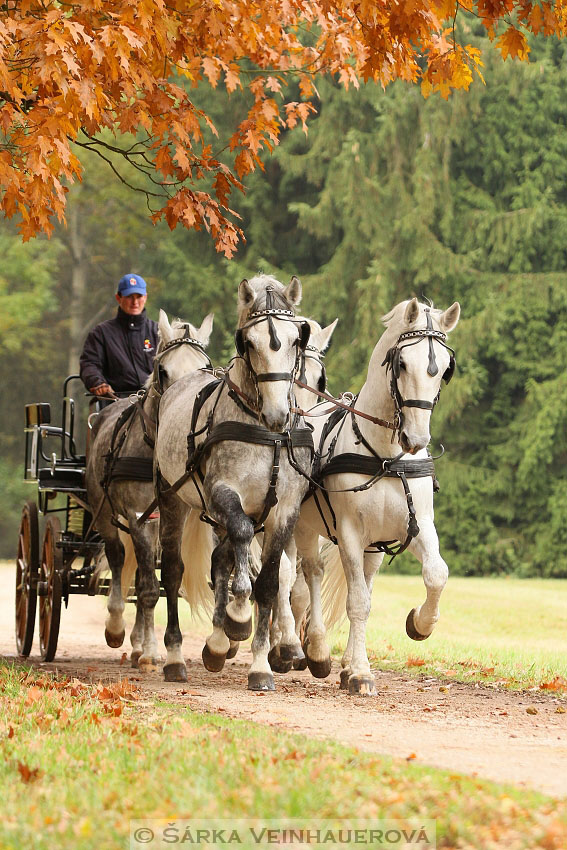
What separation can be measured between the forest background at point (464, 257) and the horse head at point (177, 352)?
16.1 metres

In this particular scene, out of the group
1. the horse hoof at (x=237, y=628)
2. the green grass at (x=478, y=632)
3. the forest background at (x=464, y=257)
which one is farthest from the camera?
the forest background at (x=464, y=257)

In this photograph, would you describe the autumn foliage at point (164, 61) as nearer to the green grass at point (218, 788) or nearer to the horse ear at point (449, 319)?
the horse ear at point (449, 319)

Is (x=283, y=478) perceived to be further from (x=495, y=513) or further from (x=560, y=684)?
(x=495, y=513)

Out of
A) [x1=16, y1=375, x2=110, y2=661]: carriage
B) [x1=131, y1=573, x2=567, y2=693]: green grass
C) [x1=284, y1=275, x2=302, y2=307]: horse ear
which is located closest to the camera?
[x1=284, y1=275, x2=302, y2=307]: horse ear

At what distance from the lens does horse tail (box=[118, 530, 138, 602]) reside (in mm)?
9789

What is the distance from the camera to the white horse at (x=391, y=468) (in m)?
7.07

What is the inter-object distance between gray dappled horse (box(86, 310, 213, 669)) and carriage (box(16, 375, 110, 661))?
0.38 m

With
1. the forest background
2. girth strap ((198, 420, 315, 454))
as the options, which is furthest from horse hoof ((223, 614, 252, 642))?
the forest background

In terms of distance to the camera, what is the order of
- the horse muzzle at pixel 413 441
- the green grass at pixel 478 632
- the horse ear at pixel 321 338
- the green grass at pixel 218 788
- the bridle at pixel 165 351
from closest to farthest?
the green grass at pixel 218 788 → the horse muzzle at pixel 413 441 → the bridle at pixel 165 351 → the horse ear at pixel 321 338 → the green grass at pixel 478 632

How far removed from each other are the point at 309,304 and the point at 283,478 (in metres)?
19.9

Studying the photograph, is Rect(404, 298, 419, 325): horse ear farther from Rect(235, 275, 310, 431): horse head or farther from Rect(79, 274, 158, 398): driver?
Rect(79, 274, 158, 398): driver

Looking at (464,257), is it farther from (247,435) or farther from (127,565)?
(247,435)

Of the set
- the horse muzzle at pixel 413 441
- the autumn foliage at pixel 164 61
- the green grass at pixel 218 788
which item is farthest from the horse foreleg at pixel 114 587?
the green grass at pixel 218 788

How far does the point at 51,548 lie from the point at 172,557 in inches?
53.3
